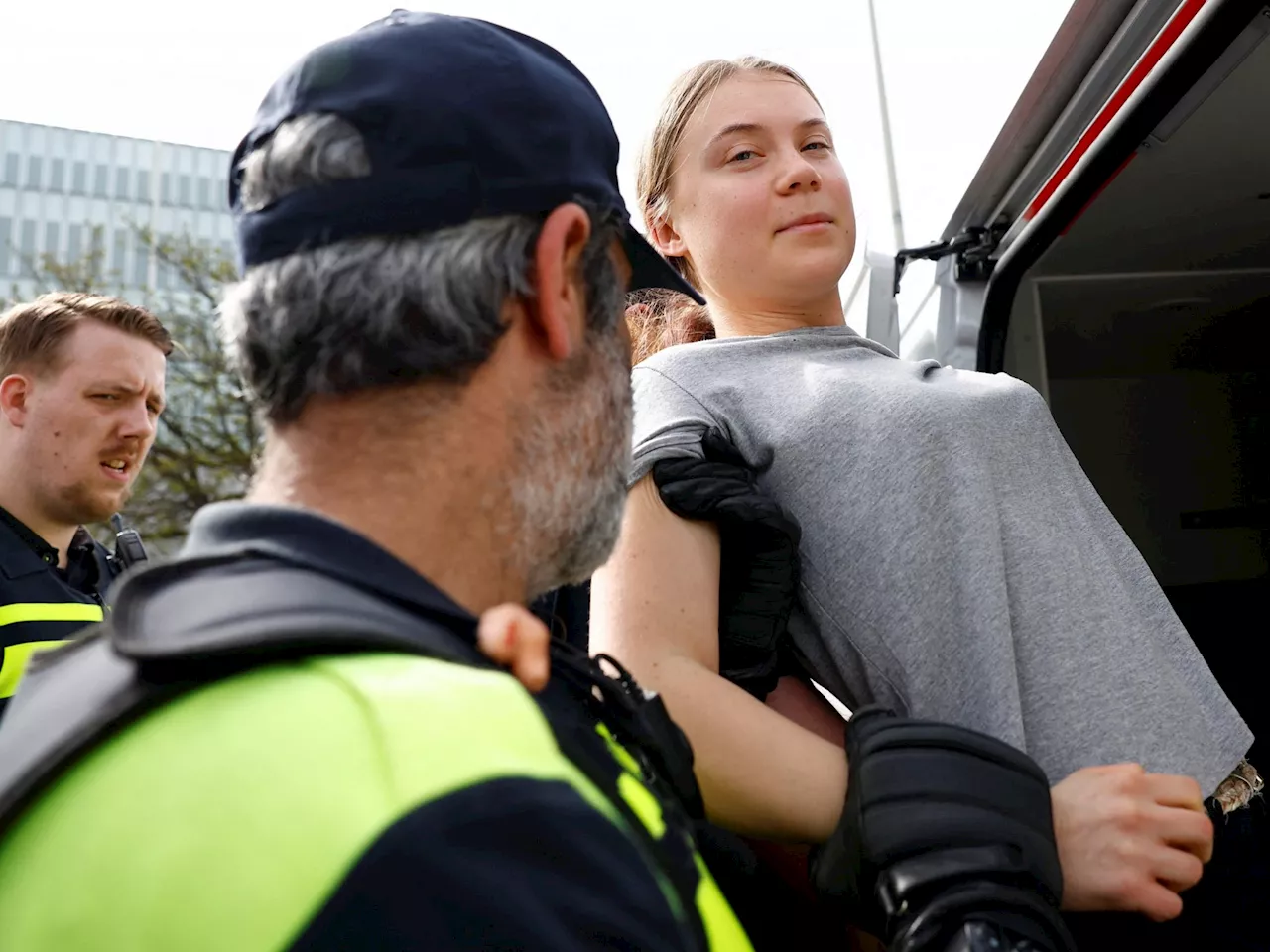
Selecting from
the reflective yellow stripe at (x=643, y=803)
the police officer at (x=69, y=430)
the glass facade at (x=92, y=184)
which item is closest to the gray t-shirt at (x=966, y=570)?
the reflective yellow stripe at (x=643, y=803)

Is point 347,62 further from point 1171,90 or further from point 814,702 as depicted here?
point 1171,90

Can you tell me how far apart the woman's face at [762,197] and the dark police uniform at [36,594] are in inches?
71.9

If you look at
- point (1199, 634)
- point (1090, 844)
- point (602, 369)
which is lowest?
point (1199, 634)

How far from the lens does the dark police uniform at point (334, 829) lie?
1.77ft

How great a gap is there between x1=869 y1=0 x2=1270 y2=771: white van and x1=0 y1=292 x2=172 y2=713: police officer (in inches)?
84.4

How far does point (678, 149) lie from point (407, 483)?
0.97m

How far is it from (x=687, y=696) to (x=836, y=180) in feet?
2.61

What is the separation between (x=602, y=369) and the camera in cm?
97

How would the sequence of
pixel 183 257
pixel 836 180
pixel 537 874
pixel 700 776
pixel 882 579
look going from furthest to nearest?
pixel 183 257 < pixel 836 180 < pixel 882 579 < pixel 700 776 < pixel 537 874

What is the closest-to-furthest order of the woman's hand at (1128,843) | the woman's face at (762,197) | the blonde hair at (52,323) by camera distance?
the woman's hand at (1128,843), the woman's face at (762,197), the blonde hair at (52,323)

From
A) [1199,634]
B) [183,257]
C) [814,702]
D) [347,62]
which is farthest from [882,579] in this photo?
[183,257]

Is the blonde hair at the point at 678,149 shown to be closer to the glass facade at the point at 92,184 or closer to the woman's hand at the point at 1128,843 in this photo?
the woman's hand at the point at 1128,843

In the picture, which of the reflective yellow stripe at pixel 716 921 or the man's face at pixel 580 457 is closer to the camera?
the reflective yellow stripe at pixel 716 921

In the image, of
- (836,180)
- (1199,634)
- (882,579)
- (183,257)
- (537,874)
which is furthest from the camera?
(183,257)
